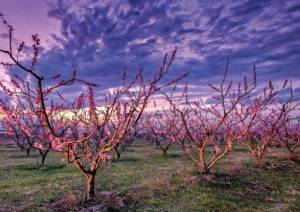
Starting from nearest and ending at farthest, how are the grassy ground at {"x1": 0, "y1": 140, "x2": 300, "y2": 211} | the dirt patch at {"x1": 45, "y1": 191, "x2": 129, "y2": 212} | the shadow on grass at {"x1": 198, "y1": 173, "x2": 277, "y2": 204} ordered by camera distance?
the dirt patch at {"x1": 45, "y1": 191, "x2": 129, "y2": 212}, the grassy ground at {"x1": 0, "y1": 140, "x2": 300, "y2": 211}, the shadow on grass at {"x1": 198, "y1": 173, "x2": 277, "y2": 204}

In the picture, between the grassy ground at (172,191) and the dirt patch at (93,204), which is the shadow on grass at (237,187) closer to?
the grassy ground at (172,191)

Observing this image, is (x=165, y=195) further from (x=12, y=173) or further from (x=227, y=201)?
(x=12, y=173)

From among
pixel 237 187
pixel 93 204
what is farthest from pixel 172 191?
pixel 93 204

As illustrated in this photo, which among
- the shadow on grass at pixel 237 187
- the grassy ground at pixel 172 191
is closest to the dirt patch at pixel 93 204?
the grassy ground at pixel 172 191

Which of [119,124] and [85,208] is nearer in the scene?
[85,208]

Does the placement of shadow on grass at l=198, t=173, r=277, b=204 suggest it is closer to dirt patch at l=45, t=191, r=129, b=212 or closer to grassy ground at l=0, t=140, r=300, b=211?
grassy ground at l=0, t=140, r=300, b=211

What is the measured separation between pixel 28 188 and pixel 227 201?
11899mm

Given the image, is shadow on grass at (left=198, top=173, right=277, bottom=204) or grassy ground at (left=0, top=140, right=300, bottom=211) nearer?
grassy ground at (left=0, top=140, right=300, bottom=211)

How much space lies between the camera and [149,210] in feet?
45.0

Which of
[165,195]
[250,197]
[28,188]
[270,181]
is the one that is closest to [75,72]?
→ [165,195]

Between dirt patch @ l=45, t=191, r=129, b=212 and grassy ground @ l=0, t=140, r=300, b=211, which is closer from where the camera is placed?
dirt patch @ l=45, t=191, r=129, b=212

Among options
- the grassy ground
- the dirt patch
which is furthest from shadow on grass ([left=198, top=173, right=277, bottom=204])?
the dirt patch

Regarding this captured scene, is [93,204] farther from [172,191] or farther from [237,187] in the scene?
[237,187]

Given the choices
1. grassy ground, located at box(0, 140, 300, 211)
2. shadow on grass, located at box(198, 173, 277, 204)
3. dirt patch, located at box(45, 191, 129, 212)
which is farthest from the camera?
shadow on grass, located at box(198, 173, 277, 204)
